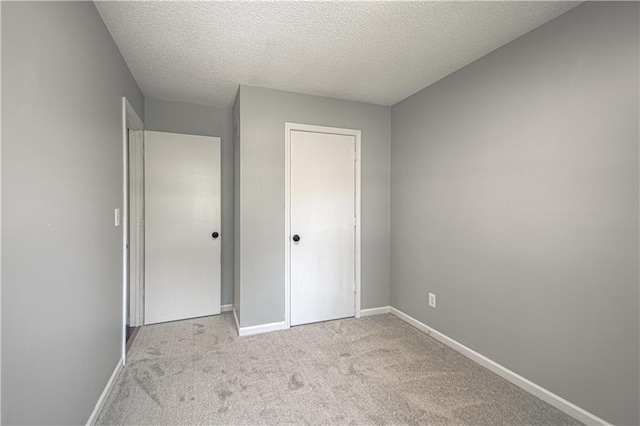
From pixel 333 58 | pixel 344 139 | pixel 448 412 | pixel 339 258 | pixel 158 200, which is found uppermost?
pixel 333 58

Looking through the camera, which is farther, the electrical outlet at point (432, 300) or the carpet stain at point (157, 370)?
the electrical outlet at point (432, 300)

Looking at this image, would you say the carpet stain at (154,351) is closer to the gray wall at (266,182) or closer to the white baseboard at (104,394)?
the white baseboard at (104,394)

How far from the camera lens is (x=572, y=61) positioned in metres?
1.69

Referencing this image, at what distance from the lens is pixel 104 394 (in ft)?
5.94

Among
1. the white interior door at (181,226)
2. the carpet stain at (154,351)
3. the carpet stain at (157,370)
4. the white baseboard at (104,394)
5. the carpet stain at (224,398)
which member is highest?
the white interior door at (181,226)

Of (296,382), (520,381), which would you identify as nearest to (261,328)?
(296,382)

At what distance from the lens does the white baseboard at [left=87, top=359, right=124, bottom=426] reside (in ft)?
5.32

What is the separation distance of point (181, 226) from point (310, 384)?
7.09 feet

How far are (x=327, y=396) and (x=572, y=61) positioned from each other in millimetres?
2607

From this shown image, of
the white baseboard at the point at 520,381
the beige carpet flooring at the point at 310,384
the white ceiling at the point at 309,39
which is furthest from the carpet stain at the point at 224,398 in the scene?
the white ceiling at the point at 309,39

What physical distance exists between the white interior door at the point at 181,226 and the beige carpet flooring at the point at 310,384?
0.44m

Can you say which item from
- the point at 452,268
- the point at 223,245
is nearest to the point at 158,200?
the point at 223,245

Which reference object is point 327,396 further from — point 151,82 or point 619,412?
point 151,82

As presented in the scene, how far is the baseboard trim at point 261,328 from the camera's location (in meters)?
2.76
